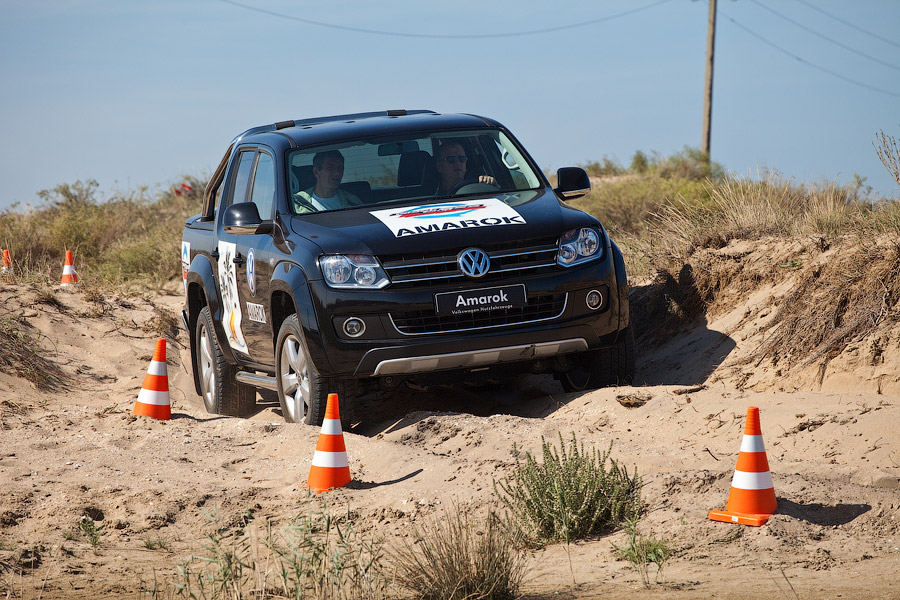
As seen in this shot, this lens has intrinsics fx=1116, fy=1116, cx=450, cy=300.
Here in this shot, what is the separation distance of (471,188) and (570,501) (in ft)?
11.4

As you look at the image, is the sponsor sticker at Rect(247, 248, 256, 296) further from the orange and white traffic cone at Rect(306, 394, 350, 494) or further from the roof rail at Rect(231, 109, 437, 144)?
the orange and white traffic cone at Rect(306, 394, 350, 494)

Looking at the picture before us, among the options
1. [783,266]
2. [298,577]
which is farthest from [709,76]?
[298,577]

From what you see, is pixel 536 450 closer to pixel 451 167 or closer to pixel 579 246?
pixel 579 246

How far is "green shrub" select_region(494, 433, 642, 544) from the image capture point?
5.20m

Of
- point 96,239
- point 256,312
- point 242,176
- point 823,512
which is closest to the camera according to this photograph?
point 823,512

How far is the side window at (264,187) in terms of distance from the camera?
8.23 meters

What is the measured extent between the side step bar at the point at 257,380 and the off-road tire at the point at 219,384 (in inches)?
7.3

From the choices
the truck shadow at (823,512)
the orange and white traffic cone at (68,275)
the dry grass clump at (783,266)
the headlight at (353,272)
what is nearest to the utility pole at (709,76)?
the dry grass clump at (783,266)

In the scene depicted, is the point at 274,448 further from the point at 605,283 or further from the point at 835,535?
the point at 835,535

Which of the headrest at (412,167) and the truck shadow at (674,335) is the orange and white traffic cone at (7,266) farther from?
the truck shadow at (674,335)

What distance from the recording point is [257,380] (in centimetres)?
856

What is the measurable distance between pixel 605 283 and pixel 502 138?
5.87 ft

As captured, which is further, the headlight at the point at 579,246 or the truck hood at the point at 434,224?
Answer: the headlight at the point at 579,246

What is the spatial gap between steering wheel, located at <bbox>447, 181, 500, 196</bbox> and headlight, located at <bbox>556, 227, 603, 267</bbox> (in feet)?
3.22
